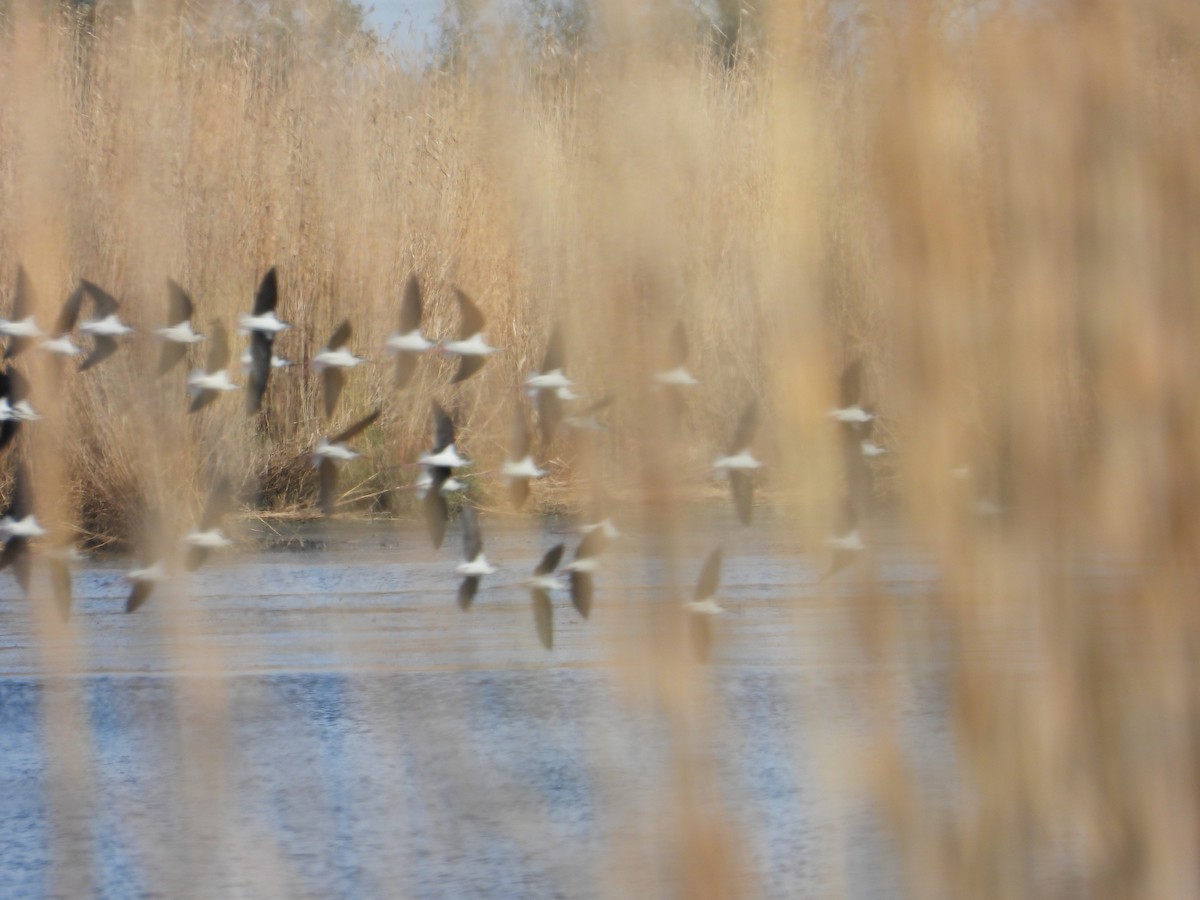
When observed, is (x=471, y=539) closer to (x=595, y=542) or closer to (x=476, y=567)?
(x=476, y=567)

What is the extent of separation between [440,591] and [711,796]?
32cm

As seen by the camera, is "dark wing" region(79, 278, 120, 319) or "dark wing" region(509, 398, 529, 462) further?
"dark wing" region(79, 278, 120, 319)

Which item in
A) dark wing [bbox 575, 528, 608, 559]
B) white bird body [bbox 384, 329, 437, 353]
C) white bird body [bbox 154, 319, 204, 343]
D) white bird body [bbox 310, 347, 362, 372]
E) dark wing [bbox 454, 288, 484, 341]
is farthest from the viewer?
white bird body [bbox 310, 347, 362, 372]

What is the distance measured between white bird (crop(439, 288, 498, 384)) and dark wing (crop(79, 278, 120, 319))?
0.32m

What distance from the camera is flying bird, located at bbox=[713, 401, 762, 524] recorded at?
3.91 ft

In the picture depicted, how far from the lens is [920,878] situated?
1.00 meters

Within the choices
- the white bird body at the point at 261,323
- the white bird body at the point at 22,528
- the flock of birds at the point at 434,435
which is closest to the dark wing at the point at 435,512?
the flock of birds at the point at 434,435

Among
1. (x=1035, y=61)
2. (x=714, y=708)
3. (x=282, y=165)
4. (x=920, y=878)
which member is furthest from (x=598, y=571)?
(x=282, y=165)

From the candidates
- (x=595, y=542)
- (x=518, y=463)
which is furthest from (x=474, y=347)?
(x=595, y=542)

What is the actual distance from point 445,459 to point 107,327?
334 millimetres

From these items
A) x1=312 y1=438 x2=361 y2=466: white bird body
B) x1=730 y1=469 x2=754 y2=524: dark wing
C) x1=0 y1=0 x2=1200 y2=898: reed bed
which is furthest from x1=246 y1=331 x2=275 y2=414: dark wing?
x1=730 y1=469 x2=754 y2=524: dark wing

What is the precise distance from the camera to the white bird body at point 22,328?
1.35 m

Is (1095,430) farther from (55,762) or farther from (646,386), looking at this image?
(55,762)

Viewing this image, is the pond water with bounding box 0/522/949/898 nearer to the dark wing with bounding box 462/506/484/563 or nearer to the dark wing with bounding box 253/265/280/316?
the dark wing with bounding box 462/506/484/563
